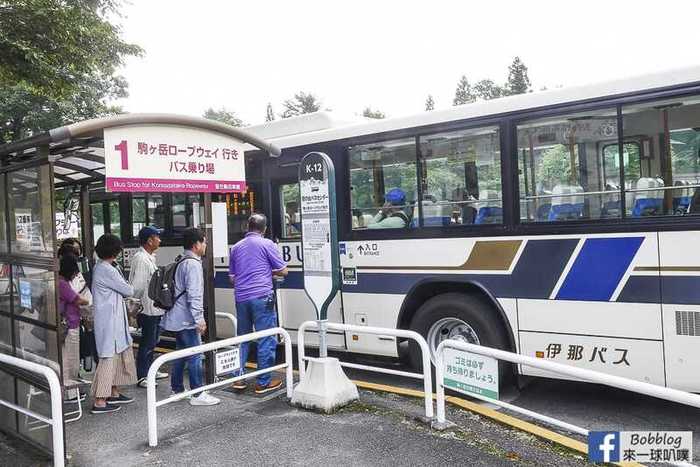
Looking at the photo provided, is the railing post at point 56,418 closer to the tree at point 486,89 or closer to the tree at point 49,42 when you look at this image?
the tree at point 49,42

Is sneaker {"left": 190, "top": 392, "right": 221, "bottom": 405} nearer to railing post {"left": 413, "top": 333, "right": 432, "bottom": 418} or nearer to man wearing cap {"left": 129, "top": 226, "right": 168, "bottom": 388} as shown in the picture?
man wearing cap {"left": 129, "top": 226, "right": 168, "bottom": 388}

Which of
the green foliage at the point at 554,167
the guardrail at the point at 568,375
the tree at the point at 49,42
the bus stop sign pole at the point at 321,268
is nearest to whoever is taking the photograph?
the guardrail at the point at 568,375

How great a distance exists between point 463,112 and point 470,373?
9.19 ft

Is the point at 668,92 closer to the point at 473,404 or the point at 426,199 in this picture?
the point at 426,199

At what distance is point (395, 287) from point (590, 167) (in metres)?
2.42

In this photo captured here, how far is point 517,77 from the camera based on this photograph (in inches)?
2923

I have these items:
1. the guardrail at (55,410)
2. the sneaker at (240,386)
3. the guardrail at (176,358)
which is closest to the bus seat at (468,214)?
the guardrail at (176,358)

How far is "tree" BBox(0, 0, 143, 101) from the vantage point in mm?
10211

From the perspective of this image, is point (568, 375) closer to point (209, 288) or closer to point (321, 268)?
point (321, 268)

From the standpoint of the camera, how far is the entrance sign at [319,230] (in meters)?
5.66

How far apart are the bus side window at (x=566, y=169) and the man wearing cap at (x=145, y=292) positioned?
389cm

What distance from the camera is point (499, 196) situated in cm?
624

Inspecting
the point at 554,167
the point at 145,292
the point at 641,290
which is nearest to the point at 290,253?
the point at 145,292

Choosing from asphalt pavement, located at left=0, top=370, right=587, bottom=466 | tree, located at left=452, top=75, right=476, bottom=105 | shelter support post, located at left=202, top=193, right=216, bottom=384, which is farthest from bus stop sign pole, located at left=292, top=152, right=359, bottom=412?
tree, located at left=452, top=75, right=476, bottom=105
